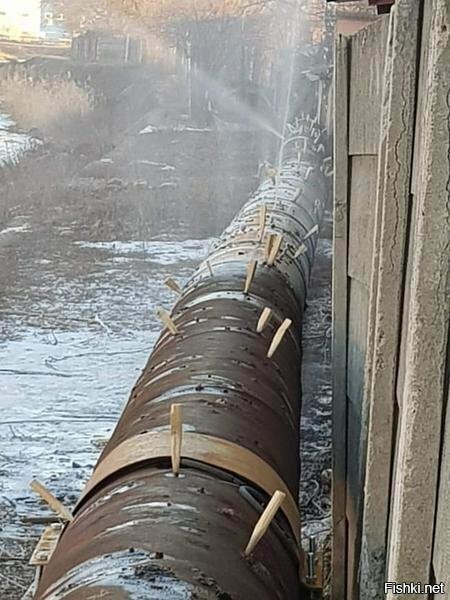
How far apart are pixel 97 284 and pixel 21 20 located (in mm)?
11625

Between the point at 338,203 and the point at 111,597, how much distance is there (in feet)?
5.10

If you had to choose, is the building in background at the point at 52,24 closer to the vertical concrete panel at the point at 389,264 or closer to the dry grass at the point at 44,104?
the dry grass at the point at 44,104

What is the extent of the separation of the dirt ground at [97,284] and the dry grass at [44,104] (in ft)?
1.41

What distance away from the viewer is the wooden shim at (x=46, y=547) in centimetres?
258

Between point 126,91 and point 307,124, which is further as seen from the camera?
point 126,91

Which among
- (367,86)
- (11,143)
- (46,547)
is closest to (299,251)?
(367,86)

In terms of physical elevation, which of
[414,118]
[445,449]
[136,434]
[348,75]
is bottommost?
[445,449]

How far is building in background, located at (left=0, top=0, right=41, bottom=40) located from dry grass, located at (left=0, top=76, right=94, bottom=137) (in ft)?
4.89

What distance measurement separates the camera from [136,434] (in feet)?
7.99

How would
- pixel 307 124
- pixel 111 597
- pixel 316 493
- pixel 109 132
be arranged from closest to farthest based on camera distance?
pixel 111 597 < pixel 316 493 < pixel 307 124 < pixel 109 132

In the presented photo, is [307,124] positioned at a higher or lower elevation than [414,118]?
higher

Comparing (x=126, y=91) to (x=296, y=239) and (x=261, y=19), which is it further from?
(x=296, y=239)

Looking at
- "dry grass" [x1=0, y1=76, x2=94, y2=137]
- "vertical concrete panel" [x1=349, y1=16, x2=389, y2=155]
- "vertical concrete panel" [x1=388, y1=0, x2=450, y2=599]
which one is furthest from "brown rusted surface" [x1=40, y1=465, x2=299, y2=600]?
"dry grass" [x1=0, y1=76, x2=94, y2=137]

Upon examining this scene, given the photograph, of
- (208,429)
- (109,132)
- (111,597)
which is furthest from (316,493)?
(109,132)
